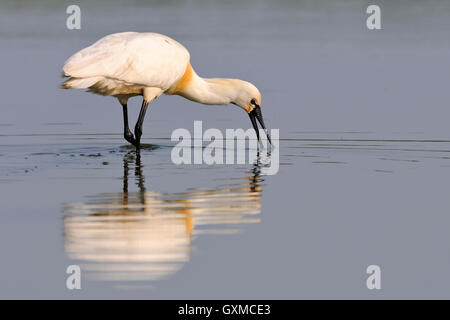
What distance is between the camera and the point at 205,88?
44.7 feet

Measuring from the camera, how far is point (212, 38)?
75.3 ft

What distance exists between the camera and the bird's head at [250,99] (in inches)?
532

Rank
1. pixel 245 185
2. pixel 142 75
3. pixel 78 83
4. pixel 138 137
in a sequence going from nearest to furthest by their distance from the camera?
pixel 245 185 < pixel 78 83 < pixel 142 75 < pixel 138 137

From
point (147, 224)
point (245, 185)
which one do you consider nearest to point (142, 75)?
point (245, 185)

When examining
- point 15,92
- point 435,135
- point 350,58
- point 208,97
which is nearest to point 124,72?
point 208,97

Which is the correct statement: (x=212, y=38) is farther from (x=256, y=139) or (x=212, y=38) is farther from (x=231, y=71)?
(x=256, y=139)

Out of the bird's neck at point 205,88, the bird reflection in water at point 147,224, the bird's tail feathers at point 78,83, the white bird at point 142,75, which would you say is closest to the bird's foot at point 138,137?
the white bird at point 142,75

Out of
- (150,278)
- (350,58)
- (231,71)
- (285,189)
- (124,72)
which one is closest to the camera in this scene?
(150,278)

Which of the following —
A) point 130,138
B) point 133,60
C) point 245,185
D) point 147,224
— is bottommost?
point 147,224

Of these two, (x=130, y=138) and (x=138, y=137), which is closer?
(x=138, y=137)

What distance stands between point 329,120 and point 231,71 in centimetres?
366

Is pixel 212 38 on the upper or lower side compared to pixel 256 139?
upper

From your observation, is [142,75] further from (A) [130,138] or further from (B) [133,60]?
(A) [130,138]

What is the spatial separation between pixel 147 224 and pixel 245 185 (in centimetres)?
205
